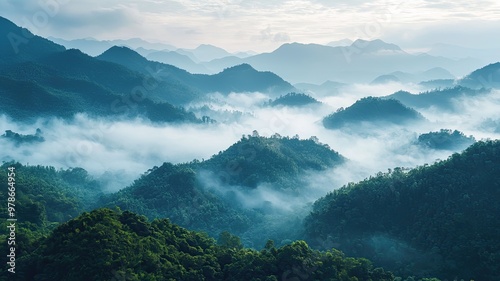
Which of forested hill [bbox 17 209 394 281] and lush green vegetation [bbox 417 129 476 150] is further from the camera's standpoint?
lush green vegetation [bbox 417 129 476 150]

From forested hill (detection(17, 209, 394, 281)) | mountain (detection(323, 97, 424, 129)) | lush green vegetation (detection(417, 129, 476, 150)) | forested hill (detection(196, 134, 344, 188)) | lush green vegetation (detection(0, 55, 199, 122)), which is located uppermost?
lush green vegetation (detection(0, 55, 199, 122))

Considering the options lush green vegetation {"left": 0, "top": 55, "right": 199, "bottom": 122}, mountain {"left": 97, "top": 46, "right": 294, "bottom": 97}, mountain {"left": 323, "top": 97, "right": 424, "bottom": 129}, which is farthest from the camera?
mountain {"left": 97, "top": 46, "right": 294, "bottom": 97}

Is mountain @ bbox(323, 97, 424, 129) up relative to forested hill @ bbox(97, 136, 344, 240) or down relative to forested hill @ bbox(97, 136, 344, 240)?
up

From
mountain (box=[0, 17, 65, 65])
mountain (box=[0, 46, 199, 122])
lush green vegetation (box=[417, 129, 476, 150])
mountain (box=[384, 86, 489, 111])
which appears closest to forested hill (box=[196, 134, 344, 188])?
lush green vegetation (box=[417, 129, 476, 150])

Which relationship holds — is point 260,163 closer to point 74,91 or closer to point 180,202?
point 180,202

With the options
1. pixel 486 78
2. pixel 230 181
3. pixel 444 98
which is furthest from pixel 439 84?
pixel 230 181

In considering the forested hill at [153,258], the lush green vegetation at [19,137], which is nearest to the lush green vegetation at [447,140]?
the forested hill at [153,258]

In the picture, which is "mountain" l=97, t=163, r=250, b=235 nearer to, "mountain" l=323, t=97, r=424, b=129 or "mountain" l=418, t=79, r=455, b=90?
"mountain" l=323, t=97, r=424, b=129

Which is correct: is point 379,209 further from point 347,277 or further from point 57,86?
point 57,86

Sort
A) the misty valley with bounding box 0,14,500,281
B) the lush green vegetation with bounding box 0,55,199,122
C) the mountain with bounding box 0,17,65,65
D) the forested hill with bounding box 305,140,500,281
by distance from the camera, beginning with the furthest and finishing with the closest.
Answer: the mountain with bounding box 0,17,65,65, the lush green vegetation with bounding box 0,55,199,122, the forested hill with bounding box 305,140,500,281, the misty valley with bounding box 0,14,500,281
